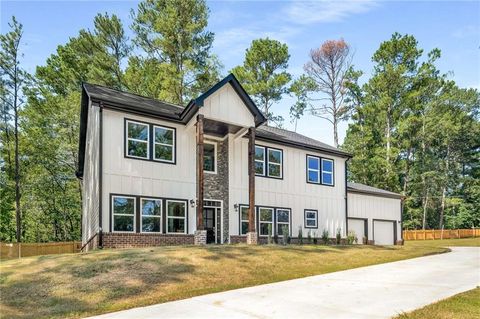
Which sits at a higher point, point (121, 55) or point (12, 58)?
point (121, 55)

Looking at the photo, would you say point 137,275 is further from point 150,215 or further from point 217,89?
point 217,89

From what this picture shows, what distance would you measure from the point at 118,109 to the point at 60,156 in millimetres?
18400

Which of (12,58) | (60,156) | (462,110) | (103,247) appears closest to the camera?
(103,247)

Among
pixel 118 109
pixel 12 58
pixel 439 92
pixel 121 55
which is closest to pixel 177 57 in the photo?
pixel 121 55

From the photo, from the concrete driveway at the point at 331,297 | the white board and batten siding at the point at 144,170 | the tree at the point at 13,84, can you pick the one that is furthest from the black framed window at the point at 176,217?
the tree at the point at 13,84

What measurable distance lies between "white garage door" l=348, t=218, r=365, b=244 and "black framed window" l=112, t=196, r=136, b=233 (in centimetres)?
1389

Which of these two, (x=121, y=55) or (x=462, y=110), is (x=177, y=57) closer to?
(x=121, y=55)

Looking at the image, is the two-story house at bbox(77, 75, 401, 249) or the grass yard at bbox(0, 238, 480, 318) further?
the two-story house at bbox(77, 75, 401, 249)

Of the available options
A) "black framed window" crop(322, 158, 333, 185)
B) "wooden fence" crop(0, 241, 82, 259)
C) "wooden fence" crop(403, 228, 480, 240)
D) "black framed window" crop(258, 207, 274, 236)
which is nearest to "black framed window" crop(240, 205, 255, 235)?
"black framed window" crop(258, 207, 274, 236)

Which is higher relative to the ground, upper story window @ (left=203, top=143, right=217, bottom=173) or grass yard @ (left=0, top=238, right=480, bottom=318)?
upper story window @ (left=203, top=143, right=217, bottom=173)

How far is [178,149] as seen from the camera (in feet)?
57.8

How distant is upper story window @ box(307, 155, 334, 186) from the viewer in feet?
74.7

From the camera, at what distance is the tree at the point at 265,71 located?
3922 centimetres

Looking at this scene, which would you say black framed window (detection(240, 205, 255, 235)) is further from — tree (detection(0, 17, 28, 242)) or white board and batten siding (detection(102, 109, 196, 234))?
tree (detection(0, 17, 28, 242))
